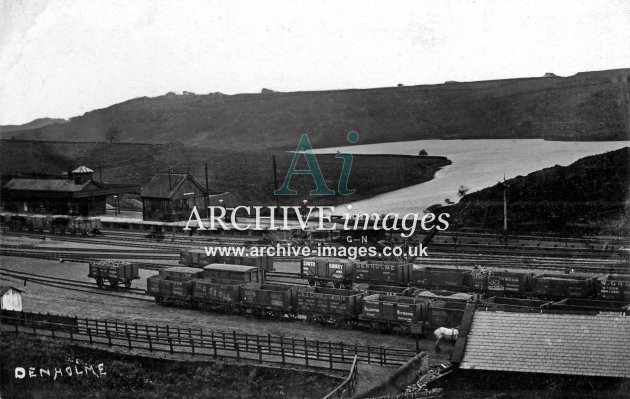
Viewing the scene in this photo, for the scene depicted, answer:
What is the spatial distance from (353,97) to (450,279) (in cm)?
4390

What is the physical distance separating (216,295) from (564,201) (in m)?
26.6

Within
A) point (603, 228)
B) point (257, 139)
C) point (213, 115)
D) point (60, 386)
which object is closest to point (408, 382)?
point (60, 386)

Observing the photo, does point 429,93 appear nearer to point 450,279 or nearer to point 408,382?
point 450,279

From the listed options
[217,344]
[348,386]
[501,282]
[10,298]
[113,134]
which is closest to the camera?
[348,386]

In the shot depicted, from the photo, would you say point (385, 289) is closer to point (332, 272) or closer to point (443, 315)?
point (332, 272)

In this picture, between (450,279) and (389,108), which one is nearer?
(450,279)

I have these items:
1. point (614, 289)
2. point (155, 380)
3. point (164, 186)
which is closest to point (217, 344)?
point (155, 380)

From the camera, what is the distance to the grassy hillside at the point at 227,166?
56.9 metres

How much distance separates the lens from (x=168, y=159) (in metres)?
66.6

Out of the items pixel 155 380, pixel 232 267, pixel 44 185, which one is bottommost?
pixel 155 380

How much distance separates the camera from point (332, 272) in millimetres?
34094

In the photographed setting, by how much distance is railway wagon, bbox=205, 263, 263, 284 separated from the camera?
1292 inches

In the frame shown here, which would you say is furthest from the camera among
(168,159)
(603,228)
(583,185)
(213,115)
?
(213,115)

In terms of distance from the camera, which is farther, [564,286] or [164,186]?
[164,186]
